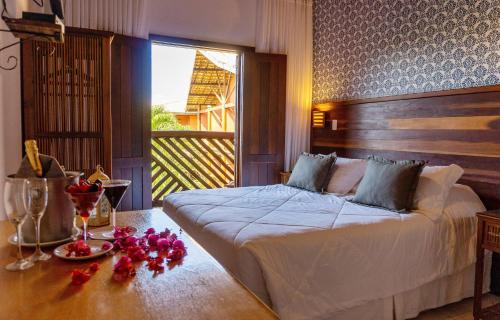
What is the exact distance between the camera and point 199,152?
5840mm

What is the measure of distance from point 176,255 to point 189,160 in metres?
4.75

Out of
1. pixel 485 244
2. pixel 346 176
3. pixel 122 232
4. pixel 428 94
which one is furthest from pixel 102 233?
pixel 428 94

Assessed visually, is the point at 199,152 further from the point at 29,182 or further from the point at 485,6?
the point at 29,182

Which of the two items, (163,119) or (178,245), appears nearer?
(178,245)

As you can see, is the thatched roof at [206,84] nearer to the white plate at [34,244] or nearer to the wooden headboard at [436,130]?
the wooden headboard at [436,130]

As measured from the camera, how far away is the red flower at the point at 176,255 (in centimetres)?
104

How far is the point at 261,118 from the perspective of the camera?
4.57 metres

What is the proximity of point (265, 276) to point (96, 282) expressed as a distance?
1045 millimetres

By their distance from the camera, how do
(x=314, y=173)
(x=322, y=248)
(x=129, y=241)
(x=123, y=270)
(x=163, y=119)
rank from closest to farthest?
(x=123, y=270) → (x=129, y=241) → (x=322, y=248) → (x=314, y=173) → (x=163, y=119)

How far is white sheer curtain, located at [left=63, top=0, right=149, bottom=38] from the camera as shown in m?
3.50

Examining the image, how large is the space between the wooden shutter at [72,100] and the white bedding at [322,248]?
1.21 m

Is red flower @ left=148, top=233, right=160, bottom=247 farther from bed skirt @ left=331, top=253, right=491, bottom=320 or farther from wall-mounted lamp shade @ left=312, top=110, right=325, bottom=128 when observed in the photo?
wall-mounted lamp shade @ left=312, top=110, right=325, bottom=128

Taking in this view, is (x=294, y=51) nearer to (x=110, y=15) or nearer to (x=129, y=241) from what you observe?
(x=110, y=15)

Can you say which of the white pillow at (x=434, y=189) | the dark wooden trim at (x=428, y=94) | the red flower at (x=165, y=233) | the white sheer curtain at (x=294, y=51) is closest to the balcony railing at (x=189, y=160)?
the white sheer curtain at (x=294, y=51)
